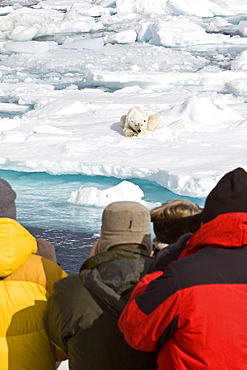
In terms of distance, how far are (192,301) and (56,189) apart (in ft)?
15.4

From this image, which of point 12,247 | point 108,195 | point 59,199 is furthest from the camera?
point 59,199

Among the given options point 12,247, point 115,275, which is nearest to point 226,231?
point 115,275

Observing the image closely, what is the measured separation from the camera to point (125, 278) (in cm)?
155

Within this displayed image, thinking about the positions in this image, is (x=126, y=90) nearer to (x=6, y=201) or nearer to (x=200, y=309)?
(x=6, y=201)

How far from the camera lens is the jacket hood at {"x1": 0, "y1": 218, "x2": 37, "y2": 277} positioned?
1.66m

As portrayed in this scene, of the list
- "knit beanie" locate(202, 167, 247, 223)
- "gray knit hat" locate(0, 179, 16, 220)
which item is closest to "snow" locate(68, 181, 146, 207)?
"gray knit hat" locate(0, 179, 16, 220)

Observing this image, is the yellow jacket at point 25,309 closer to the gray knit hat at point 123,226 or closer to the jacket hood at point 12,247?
the jacket hood at point 12,247

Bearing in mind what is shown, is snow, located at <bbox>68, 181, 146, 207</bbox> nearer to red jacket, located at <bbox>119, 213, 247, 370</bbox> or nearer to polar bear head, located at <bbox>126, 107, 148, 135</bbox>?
polar bear head, located at <bbox>126, 107, 148, 135</bbox>

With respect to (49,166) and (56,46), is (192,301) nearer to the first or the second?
(49,166)

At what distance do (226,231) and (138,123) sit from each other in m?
6.05

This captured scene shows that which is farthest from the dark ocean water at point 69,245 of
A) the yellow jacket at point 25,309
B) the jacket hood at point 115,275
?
the jacket hood at point 115,275

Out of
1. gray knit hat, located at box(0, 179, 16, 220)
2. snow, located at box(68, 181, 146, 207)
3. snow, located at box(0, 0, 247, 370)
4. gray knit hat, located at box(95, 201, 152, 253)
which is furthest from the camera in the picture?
snow, located at box(0, 0, 247, 370)

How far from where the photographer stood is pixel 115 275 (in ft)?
5.11

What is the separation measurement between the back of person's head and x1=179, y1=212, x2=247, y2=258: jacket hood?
414 mm
